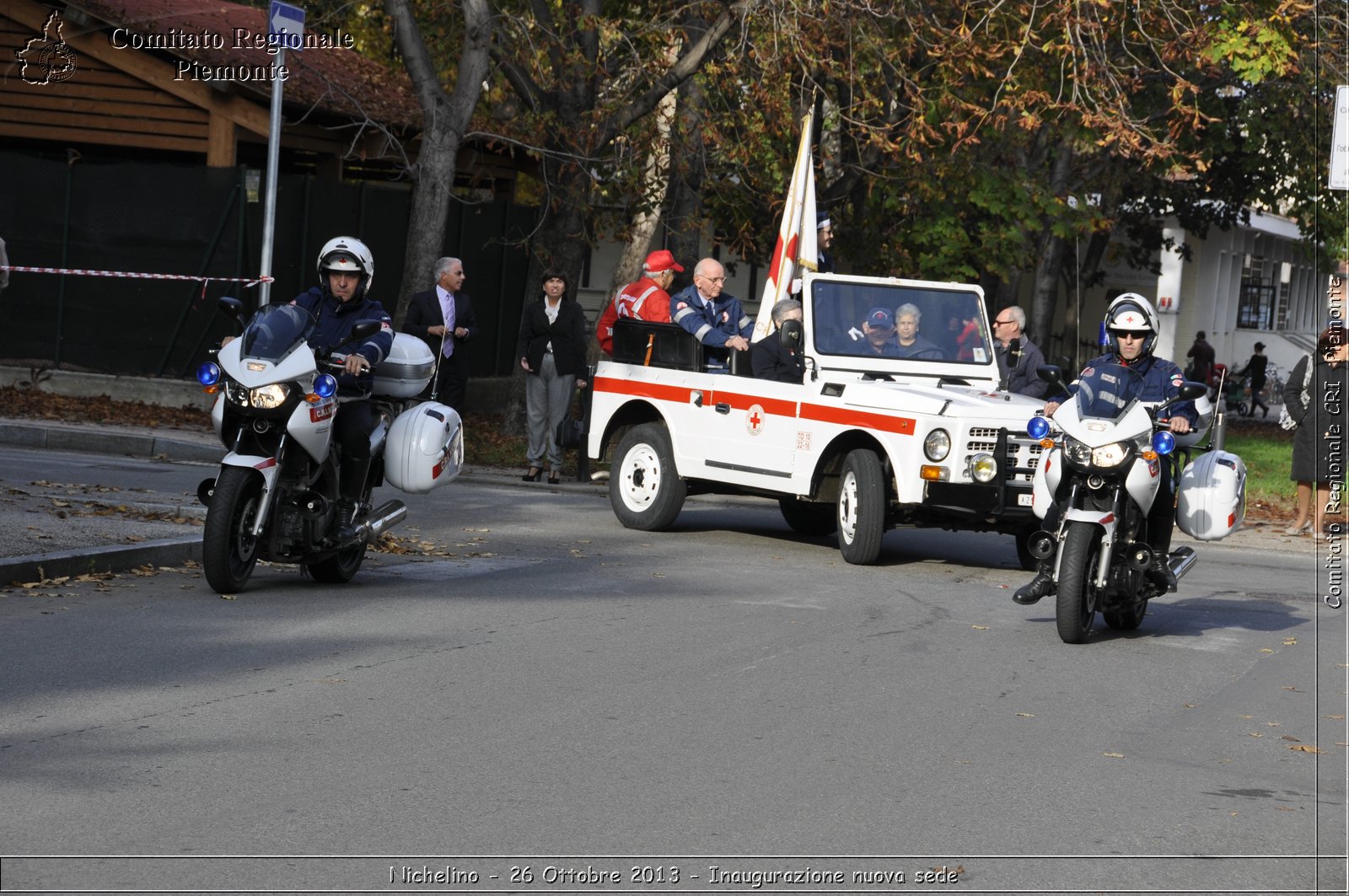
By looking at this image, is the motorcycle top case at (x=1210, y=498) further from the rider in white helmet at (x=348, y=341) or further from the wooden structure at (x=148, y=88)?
the wooden structure at (x=148, y=88)

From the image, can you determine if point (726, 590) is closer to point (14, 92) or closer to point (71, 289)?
point (71, 289)

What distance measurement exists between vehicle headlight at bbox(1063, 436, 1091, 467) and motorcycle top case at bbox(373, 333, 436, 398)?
144 inches

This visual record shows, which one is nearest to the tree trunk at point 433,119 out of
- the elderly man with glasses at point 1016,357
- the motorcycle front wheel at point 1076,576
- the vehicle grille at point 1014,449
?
the elderly man with glasses at point 1016,357

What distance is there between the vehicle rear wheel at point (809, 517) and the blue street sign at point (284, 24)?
5.70 meters

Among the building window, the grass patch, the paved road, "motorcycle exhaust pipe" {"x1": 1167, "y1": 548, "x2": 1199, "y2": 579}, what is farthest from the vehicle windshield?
the building window

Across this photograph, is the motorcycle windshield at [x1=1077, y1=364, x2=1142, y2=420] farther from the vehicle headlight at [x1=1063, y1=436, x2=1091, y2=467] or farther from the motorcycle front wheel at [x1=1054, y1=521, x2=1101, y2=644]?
the motorcycle front wheel at [x1=1054, y1=521, x2=1101, y2=644]

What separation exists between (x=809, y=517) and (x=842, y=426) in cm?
202

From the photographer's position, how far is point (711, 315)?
14.9 metres

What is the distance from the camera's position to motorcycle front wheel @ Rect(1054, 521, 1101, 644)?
968 cm

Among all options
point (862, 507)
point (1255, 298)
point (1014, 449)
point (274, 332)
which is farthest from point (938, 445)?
point (1255, 298)

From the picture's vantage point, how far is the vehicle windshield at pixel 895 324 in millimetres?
14102

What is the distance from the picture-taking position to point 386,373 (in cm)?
1084

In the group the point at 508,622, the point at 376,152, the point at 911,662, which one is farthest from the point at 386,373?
the point at 376,152

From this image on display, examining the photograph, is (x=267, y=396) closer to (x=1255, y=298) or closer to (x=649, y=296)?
(x=649, y=296)
